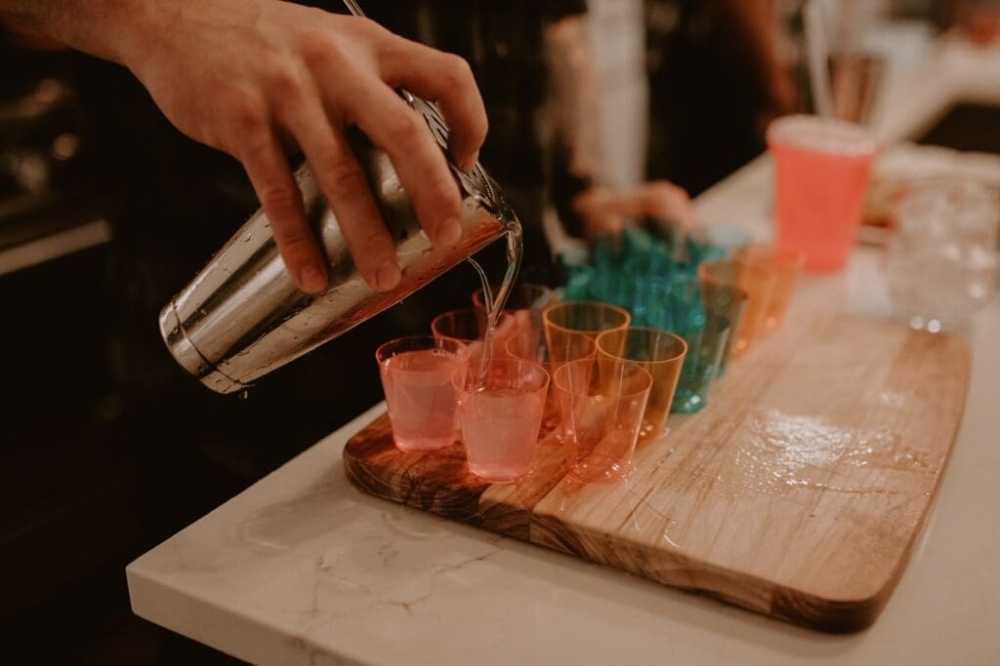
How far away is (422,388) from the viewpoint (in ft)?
3.37

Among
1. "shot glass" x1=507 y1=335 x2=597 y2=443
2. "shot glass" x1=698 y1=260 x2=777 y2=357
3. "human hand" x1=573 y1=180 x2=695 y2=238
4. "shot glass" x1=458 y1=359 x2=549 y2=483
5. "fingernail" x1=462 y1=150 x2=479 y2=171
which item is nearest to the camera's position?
"fingernail" x1=462 y1=150 x2=479 y2=171

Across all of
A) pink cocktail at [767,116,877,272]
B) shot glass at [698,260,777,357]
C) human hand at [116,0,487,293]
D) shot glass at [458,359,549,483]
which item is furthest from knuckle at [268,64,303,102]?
pink cocktail at [767,116,877,272]

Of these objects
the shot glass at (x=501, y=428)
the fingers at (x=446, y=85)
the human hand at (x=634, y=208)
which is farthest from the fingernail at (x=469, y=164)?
the human hand at (x=634, y=208)

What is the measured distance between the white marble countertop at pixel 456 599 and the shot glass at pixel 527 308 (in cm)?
26

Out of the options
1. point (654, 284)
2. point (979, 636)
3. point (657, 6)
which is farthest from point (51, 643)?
point (657, 6)

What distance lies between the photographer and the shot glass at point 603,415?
3.26 feet

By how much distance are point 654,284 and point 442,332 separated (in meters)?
0.30

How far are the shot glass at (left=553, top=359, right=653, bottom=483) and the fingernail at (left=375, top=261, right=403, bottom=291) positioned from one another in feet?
0.89

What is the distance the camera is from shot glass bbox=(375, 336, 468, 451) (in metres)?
1.03

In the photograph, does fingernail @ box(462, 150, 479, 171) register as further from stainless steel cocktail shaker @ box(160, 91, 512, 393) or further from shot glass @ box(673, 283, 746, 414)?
shot glass @ box(673, 283, 746, 414)

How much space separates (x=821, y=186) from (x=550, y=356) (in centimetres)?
81

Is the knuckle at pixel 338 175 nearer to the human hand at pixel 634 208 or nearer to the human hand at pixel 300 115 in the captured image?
the human hand at pixel 300 115

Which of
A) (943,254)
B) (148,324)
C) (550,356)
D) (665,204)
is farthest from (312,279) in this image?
(943,254)

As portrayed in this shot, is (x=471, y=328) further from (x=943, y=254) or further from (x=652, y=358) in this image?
(x=943, y=254)
